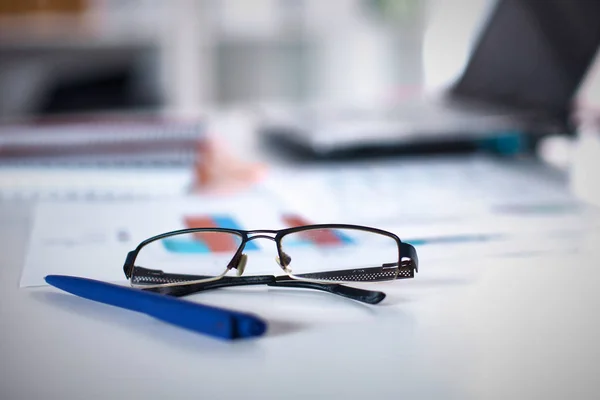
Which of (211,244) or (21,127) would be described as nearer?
(211,244)

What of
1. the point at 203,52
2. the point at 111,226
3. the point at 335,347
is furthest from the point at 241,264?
the point at 203,52

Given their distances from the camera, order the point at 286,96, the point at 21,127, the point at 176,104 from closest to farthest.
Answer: the point at 21,127 < the point at 176,104 < the point at 286,96

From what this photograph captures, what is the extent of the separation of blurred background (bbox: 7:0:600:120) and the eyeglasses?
1923 millimetres

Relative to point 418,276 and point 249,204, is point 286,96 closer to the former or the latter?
point 249,204

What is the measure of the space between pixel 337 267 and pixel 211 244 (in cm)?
12

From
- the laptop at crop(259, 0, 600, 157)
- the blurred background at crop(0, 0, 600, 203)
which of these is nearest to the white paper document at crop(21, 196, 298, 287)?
the laptop at crop(259, 0, 600, 157)

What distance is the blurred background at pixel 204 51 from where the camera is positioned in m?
2.64

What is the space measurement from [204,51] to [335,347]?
2.72 meters

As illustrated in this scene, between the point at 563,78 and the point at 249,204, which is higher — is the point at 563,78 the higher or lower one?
the higher one

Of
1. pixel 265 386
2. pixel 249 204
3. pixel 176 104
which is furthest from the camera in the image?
pixel 176 104

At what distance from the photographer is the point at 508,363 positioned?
1.33 feet

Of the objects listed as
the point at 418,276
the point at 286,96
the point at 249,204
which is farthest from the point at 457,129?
the point at 286,96

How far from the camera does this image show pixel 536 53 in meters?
1.01

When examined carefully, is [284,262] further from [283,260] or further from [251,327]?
[251,327]
